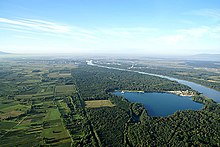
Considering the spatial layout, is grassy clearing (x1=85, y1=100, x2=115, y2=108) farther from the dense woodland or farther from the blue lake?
the blue lake

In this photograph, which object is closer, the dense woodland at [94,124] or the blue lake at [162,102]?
the dense woodland at [94,124]

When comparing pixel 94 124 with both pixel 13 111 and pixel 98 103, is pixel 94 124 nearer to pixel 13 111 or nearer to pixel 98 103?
pixel 98 103

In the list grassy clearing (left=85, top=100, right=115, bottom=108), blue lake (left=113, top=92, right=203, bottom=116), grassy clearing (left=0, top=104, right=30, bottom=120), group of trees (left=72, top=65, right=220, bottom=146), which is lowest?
grassy clearing (left=0, top=104, right=30, bottom=120)

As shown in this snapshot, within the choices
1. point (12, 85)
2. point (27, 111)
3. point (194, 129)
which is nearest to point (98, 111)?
point (27, 111)

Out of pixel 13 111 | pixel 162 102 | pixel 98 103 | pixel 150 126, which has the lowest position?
pixel 13 111

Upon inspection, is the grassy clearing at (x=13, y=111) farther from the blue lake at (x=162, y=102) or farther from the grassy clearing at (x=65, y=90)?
the blue lake at (x=162, y=102)

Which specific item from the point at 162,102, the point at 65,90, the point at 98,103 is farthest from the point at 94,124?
the point at 65,90

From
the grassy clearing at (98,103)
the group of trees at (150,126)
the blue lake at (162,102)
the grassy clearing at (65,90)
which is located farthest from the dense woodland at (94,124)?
the grassy clearing at (65,90)

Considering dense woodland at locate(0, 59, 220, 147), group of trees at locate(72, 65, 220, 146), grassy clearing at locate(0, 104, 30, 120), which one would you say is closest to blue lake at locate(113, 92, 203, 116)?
dense woodland at locate(0, 59, 220, 147)

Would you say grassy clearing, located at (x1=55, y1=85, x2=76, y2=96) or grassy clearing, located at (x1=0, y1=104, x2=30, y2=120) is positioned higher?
grassy clearing, located at (x1=55, y1=85, x2=76, y2=96)

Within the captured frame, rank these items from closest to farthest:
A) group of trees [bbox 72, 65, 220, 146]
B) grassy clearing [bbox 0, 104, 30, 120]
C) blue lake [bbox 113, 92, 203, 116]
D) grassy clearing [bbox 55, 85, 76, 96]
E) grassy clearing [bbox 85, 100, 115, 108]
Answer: group of trees [bbox 72, 65, 220, 146], grassy clearing [bbox 0, 104, 30, 120], blue lake [bbox 113, 92, 203, 116], grassy clearing [bbox 85, 100, 115, 108], grassy clearing [bbox 55, 85, 76, 96]
